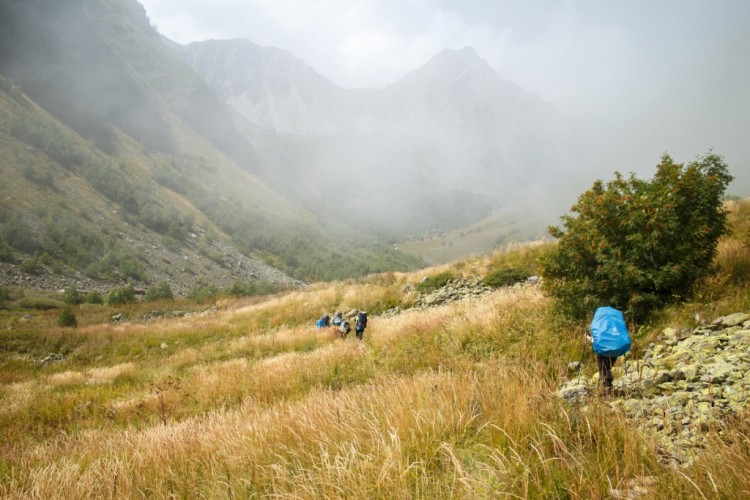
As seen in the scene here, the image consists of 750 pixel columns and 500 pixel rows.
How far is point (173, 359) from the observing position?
12.6m

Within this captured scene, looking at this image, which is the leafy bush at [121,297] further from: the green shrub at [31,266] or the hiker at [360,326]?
the hiker at [360,326]

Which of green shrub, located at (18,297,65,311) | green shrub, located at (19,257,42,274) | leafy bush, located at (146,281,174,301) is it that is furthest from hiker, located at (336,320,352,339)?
green shrub, located at (19,257,42,274)

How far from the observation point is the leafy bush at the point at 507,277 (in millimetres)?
13820

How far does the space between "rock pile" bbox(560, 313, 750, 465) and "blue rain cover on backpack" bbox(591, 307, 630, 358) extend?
0.27 metres

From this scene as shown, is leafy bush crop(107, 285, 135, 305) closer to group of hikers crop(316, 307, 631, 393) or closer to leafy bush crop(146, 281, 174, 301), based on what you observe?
leafy bush crop(146, 281, 174, 301)

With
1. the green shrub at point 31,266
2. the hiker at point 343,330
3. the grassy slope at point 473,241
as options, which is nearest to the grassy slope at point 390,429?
the hiker at point 343,330

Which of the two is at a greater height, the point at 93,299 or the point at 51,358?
the point at 93,299

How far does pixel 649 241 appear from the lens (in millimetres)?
6047

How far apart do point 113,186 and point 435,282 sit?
65200 millimetres

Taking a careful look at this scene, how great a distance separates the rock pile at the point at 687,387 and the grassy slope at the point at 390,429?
Answer: 0.18 m

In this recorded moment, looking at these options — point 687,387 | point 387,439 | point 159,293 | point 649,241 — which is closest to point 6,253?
point 159,293

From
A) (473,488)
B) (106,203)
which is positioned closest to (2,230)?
(106,203)

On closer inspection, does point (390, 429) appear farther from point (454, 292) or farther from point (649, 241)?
point (454, 292)

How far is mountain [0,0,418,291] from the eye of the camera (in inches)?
1622
